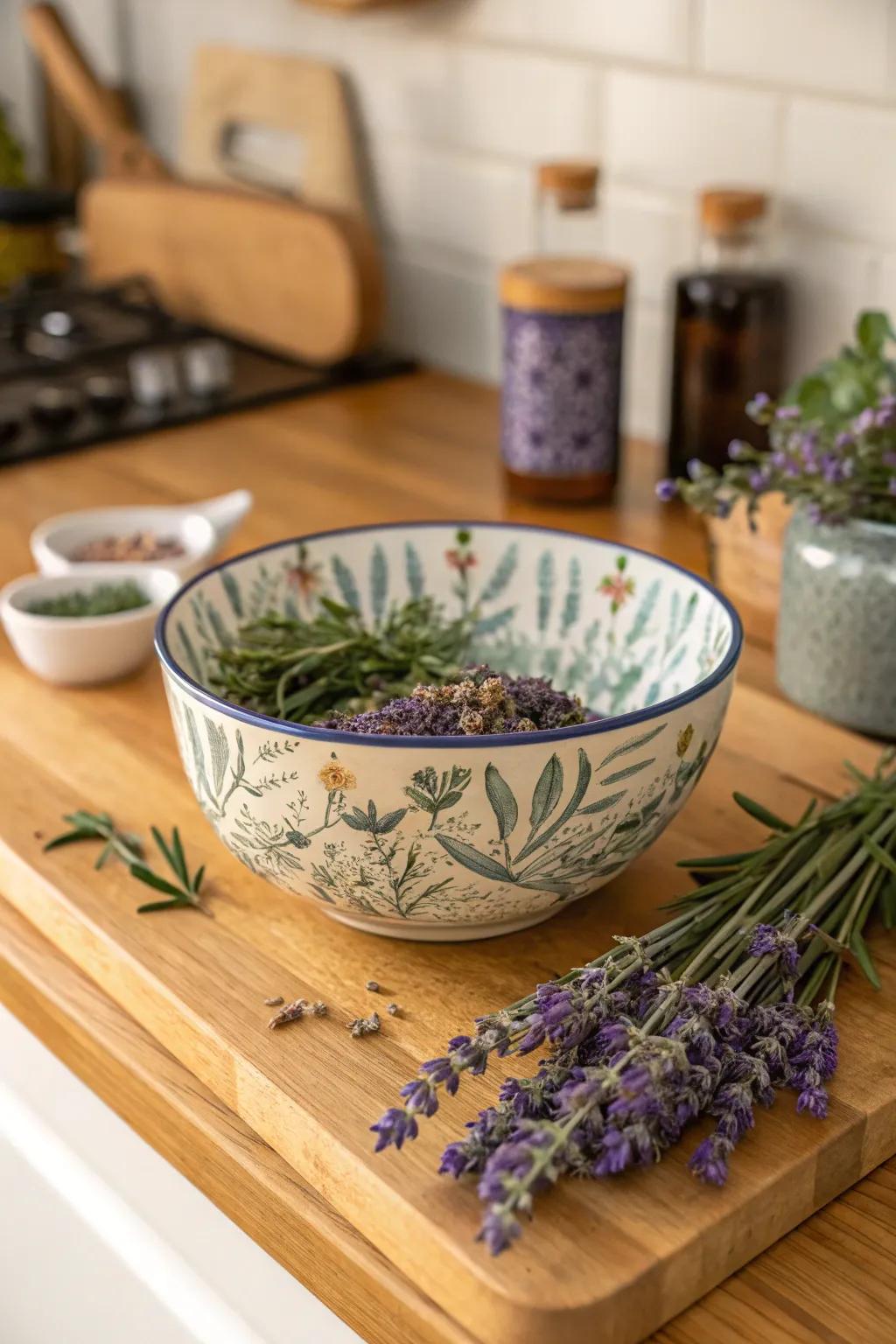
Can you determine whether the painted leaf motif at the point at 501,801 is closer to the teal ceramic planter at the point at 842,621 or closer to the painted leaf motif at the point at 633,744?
the painted leaf motif at the point at 633,744

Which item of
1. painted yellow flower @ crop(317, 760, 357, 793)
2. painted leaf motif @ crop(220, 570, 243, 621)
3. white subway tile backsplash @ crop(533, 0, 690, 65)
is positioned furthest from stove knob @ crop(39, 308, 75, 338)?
painted yellow flower @ crop(317, 760, 357, 793)

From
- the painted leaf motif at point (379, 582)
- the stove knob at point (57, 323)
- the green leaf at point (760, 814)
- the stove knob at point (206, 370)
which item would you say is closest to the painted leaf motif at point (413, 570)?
the painted leaf motif at point (379, 582)

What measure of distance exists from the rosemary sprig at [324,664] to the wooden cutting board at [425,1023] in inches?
3.6

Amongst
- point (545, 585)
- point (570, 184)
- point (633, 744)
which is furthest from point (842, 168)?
point (633, 744)

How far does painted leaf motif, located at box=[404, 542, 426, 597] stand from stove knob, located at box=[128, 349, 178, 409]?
77 cm

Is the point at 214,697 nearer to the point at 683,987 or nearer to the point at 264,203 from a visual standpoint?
the point at 683,987

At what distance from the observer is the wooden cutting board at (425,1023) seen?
539 mm

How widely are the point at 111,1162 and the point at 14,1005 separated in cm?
13

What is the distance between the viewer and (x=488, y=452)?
1470 mm

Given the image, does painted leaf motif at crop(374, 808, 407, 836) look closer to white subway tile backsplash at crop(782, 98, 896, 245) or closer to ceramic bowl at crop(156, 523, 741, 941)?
ceramic bowl at crop(156, 523, 741, 941)

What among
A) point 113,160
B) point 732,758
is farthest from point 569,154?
point 732,758

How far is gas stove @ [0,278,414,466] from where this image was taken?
4.94ft

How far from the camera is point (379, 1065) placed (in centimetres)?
64

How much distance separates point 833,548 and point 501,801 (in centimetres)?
35
